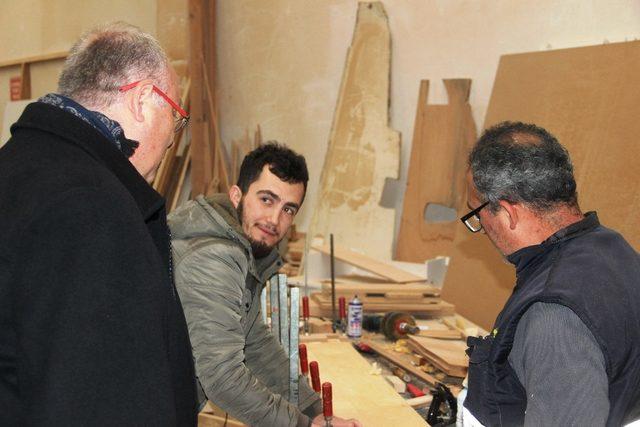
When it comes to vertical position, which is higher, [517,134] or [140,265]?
[517,134]

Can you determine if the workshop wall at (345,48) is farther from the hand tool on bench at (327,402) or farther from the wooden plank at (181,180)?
the hand tool on bench at (327,402)

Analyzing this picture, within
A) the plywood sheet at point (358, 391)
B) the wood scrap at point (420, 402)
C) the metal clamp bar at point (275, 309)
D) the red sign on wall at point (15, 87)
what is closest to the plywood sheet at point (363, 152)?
the plywood sheet at point (358, 391)

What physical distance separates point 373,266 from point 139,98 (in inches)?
124

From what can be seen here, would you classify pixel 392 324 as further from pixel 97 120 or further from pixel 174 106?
pixel 97 120

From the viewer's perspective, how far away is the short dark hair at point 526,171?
1794 mm

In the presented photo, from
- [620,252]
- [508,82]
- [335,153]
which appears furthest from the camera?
[335,153]

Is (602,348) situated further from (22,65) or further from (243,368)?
(22,65)

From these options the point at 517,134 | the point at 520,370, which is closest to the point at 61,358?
the point at 520,370

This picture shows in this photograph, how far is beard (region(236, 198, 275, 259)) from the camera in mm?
2611

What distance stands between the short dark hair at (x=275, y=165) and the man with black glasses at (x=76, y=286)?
1.35m

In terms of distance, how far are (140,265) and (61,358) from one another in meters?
0.20

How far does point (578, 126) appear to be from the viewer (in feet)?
13.5

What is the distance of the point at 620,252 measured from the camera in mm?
1762

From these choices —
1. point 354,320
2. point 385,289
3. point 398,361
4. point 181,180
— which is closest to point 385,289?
point 385,289
